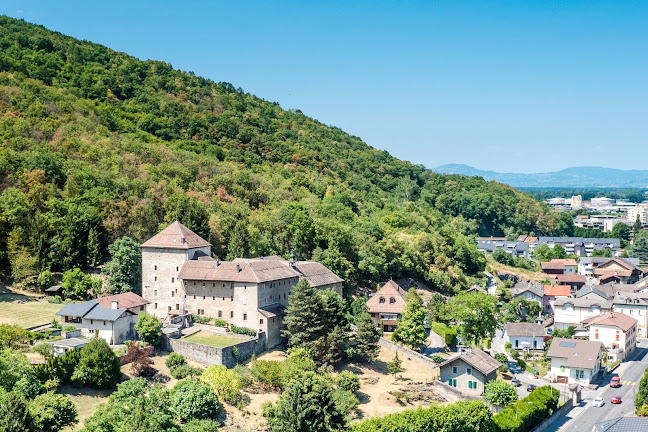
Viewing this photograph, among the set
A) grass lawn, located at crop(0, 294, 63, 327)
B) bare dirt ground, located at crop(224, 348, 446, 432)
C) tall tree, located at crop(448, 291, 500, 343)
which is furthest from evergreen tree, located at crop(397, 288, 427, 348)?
Answer: grass lawn, located at crop(0, 294, 63, 327)

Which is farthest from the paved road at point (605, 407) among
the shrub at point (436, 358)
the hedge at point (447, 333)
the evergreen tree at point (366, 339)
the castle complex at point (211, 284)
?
the castle complex at point (211, 284)

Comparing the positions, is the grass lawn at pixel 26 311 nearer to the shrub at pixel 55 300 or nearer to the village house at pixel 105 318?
the shrub at pixel 55 300

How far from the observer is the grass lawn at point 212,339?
167 feet

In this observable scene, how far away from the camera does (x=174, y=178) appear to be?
274 feet

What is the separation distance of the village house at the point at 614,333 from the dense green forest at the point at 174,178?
2720 cm

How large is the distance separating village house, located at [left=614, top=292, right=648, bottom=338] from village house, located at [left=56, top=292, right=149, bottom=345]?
56.5 metres

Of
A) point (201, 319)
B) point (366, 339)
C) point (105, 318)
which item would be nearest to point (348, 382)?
point (366, 339)

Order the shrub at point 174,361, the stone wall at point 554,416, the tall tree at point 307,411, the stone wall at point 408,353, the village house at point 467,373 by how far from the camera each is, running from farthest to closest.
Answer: the stone wall at point 408,353, the village house at point 467,373, the shrub at point 174,361, the stone wall at point 554,416, the tall tree at point 307,411

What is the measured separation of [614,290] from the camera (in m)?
86.8

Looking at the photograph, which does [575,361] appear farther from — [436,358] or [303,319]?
[303,319]

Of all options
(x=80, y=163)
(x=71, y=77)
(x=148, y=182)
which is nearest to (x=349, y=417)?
(x=148, y=182)

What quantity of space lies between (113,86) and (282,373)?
79515 millimetres

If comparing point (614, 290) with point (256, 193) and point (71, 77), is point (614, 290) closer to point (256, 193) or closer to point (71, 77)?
point (256, 193)

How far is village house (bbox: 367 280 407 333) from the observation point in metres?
64.8
